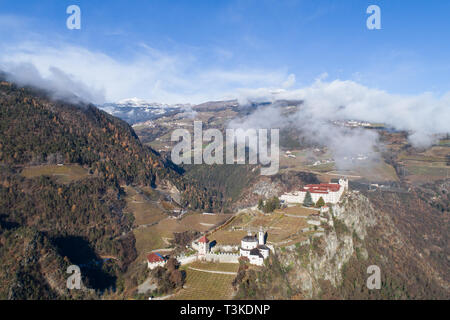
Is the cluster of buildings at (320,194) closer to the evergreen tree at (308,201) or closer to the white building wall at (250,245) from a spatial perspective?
the evergreen tree at (308,201)

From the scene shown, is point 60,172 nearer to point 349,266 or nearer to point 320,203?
point 320,203

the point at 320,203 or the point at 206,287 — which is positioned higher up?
the point at 320,203

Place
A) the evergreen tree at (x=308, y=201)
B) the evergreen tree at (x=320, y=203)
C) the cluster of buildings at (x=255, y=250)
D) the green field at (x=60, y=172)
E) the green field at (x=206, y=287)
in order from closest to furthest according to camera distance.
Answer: the green field at (x=206, y=287) → the cluster of buildings at (x=255, y=250) → the evergreen tree at (x=320, y=203) → the evergreen tree at (x=308, y=201) → the green field at (x=60, y=172)

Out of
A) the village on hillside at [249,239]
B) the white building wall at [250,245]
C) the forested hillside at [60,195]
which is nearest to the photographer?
the village on hillside at [249,239]

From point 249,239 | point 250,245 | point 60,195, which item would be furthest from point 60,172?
point 250,245

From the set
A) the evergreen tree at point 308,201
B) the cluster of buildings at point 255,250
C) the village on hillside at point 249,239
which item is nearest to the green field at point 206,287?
the village on hillside at point 249,239

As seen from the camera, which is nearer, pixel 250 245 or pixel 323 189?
pixel 250 245

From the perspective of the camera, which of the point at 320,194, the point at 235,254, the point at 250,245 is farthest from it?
the point at 320,194

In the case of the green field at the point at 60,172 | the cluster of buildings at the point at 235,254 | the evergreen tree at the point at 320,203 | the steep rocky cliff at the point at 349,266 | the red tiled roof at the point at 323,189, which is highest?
the green field at the point at 60,172

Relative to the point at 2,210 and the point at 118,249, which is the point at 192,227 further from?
the point at 2,210

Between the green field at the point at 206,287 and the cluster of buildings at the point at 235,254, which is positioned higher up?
the cluster of buildings at the point at 235,254
